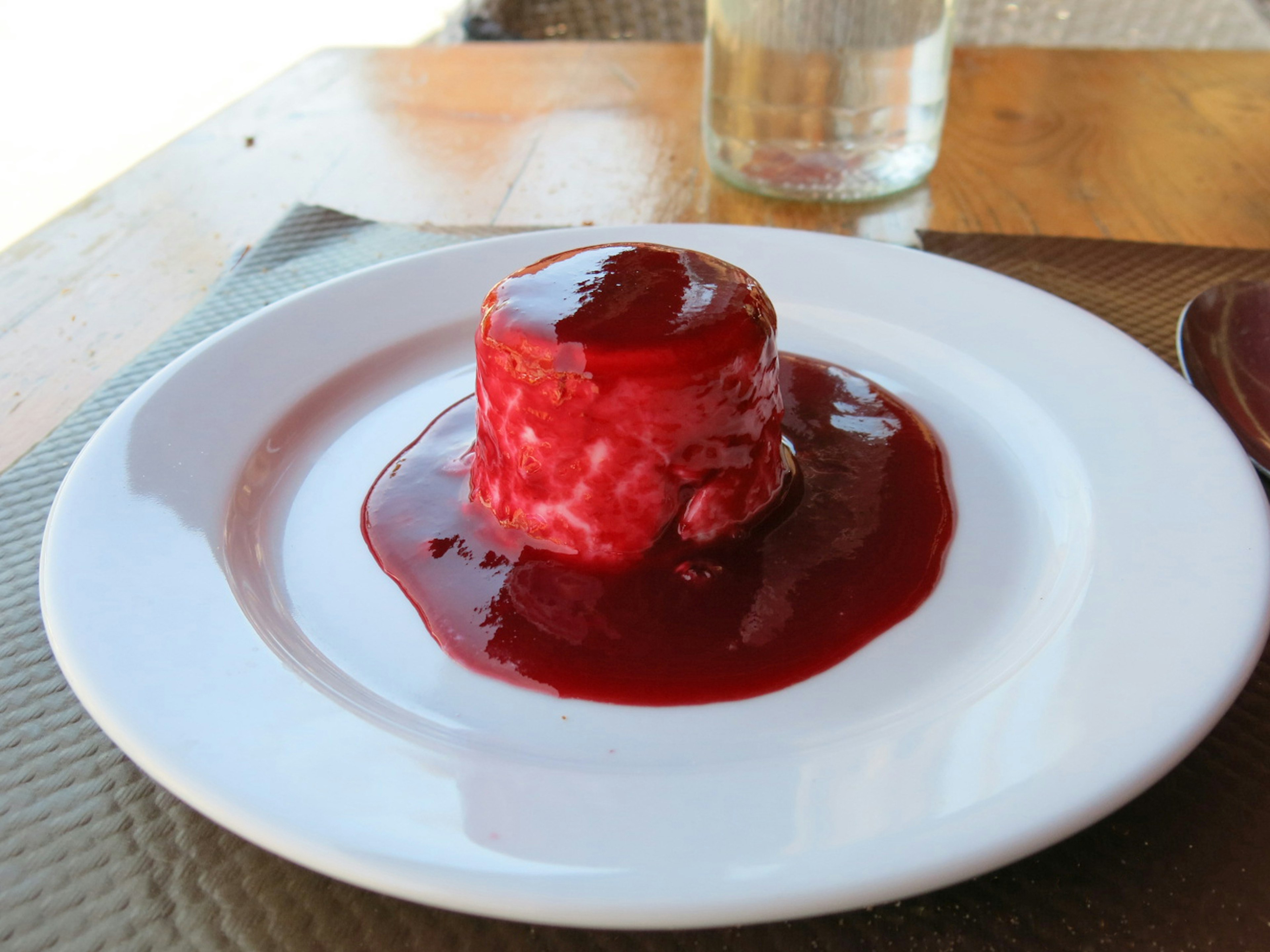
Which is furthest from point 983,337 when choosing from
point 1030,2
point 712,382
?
point 1030,2

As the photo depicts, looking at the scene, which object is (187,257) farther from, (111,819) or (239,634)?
(111,819)

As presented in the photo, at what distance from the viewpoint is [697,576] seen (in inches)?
43.1

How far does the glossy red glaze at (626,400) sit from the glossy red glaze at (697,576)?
37mm

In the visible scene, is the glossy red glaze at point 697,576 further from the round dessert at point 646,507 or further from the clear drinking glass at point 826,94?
the clear drinking glass at point 826,94

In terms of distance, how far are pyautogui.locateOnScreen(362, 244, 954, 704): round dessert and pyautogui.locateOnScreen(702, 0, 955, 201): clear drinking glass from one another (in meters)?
0.86

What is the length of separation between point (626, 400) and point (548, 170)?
4.07 feet

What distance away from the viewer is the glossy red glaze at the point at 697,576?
0.95 metres

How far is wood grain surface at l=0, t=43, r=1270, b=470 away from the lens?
1660 mm

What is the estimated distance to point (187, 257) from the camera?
5.84 feet

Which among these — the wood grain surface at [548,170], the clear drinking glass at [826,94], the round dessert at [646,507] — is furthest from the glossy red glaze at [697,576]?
the clear drinking glass at [826,94]

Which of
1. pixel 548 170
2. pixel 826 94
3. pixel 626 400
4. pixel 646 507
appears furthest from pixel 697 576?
pixel 548 170

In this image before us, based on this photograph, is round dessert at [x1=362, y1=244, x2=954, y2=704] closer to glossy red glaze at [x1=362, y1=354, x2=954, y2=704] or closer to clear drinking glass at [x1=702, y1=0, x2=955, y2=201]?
→ glossy red glaze at [x1=362, y1=354, x2=954, y2=704]

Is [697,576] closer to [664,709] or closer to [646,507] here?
[646,507]

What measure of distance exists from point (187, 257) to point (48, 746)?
1169mm
